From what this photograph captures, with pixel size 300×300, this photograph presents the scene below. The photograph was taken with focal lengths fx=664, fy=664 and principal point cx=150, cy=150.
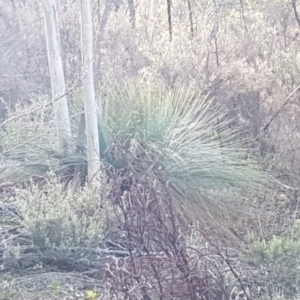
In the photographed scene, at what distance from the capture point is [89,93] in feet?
19.9

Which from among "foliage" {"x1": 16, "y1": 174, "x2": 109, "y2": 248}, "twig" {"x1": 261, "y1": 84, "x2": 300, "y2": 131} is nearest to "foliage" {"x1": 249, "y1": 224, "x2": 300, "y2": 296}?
"foliage" {"x1": 16, "y1": 174, "x2": 109, "y2": 248}

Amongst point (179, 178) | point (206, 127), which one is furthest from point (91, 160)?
point (206, 127)

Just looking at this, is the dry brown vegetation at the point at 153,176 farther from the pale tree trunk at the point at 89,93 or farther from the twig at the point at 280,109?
the pale tree trunk at the point at 89,93

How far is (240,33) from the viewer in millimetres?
9414

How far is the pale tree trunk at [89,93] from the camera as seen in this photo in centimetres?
586

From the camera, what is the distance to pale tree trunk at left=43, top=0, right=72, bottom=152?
6191 mm

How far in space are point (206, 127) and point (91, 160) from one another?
164 cm

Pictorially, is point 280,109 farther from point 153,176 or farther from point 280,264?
point 280,264

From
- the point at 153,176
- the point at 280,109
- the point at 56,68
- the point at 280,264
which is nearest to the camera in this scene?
the point at 280,264

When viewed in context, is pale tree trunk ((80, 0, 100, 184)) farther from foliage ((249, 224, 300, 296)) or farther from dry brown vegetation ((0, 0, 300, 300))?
foliage ((249, 224, 300, 296))

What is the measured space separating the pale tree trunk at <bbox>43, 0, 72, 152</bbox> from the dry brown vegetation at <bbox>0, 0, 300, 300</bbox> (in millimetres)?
164

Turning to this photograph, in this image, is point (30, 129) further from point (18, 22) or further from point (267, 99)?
point (18, 22)

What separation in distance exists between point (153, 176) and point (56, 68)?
1952mm

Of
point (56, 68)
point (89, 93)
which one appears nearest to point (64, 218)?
point (89, 93)
